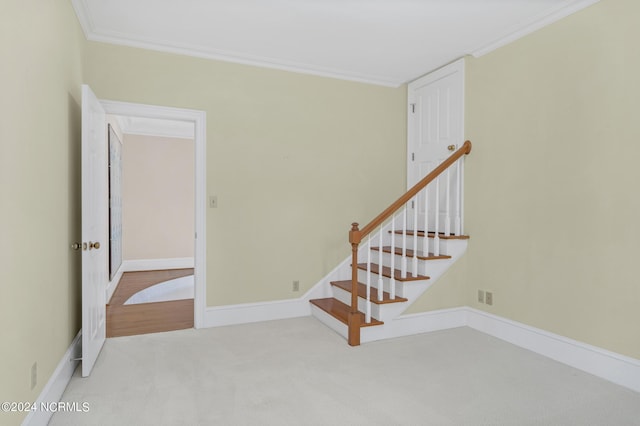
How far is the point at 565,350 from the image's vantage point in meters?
2.92

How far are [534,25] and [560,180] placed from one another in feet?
4.29

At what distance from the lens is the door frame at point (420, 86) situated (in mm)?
3864

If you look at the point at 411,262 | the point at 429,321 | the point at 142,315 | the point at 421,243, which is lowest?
the point at 142,315

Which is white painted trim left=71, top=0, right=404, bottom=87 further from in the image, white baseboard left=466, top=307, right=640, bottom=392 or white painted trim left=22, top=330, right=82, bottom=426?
white baseboard left=466, top=307, right=640, bottom=392

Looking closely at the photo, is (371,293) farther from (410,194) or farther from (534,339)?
(534,339)

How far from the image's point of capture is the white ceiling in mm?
2869

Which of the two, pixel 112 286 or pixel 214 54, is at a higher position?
pixel 214 54

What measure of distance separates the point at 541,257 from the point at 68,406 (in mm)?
3506

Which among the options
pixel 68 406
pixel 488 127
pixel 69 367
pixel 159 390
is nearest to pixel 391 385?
pixel 159 390

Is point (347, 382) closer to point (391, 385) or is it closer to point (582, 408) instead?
point (391, 385)

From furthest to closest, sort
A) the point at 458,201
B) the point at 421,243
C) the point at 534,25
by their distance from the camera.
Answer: the point at 421,243 < the point at 458,201 < the point at 534,25

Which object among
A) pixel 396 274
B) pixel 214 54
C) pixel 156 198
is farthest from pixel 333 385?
pixel 156 198

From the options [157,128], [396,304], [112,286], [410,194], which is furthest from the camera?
[157,128]

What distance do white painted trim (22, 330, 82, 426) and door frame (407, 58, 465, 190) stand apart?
12.0ft
